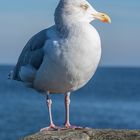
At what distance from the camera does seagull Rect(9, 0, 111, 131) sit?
9.60m

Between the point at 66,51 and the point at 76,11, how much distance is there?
0.68m

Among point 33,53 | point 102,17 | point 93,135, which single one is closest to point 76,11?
point 102,17

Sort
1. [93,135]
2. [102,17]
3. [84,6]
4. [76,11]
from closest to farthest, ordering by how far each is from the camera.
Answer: [93,135]
[76,11]
[84,6]
[102,17]

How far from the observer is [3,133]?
153ft

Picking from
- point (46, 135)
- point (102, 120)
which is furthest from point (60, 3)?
point (102, 120)

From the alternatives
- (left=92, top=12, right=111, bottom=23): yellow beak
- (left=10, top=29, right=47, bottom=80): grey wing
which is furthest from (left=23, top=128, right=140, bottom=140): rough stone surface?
(left=92, top=12, right=111, bottom=23): yellow beak

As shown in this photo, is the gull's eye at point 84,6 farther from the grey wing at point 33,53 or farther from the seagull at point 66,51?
the grey wing at point 33,53

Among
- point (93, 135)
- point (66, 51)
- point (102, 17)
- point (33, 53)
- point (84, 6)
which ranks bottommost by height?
point (93, 135)

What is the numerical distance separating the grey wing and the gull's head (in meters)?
0.39

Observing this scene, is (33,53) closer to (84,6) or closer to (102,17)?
(84,6)

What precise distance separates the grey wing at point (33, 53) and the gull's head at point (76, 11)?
39 centimetres

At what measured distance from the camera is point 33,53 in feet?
33.8

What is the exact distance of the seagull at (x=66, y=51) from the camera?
960 centimetres

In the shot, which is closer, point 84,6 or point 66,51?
point 66,51
